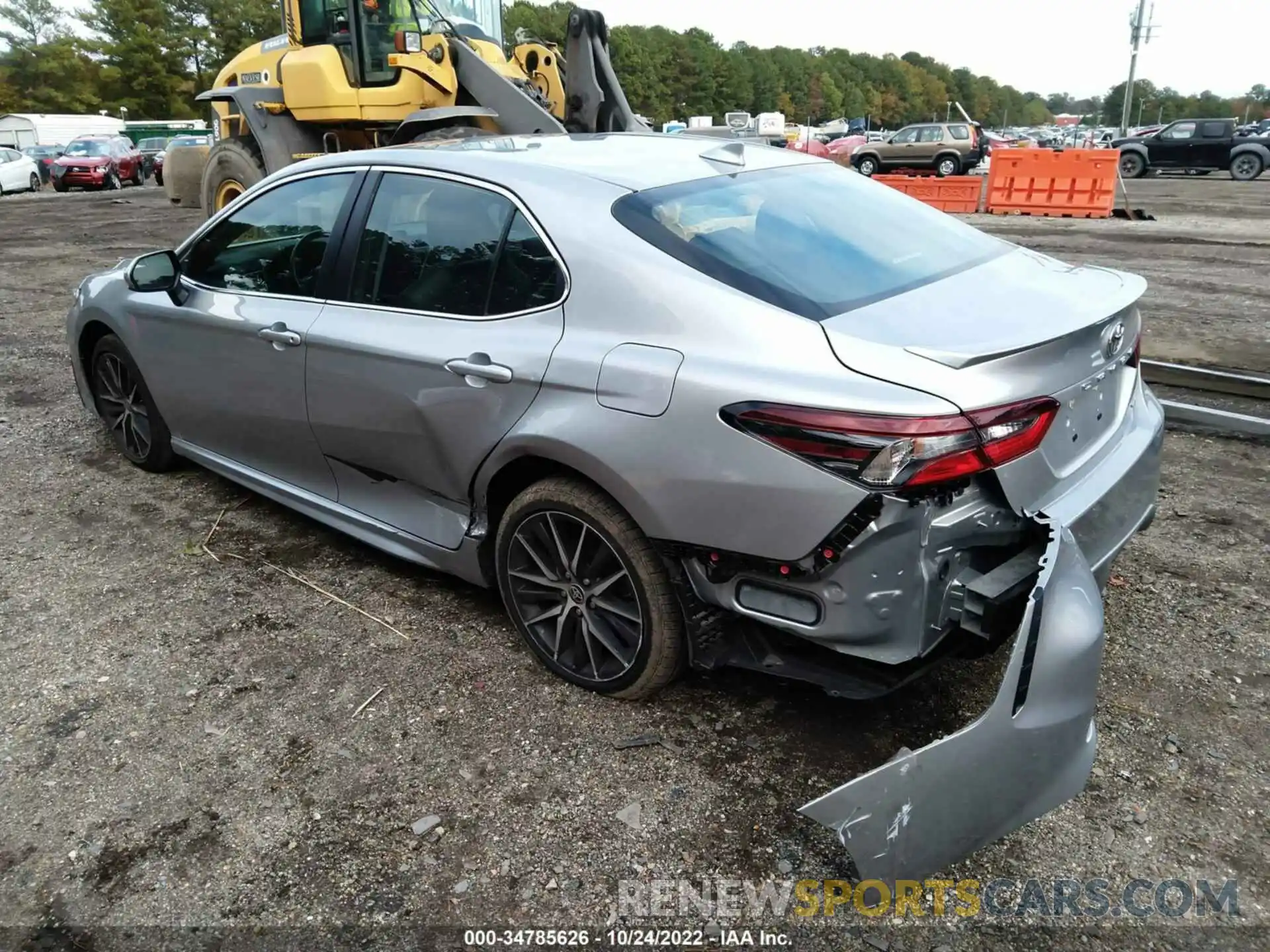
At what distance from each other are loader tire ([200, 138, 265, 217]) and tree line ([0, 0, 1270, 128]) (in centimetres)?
384

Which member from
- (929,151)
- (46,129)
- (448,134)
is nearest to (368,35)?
Answer: (448,134)

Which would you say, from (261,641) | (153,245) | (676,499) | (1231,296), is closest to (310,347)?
(261,641)

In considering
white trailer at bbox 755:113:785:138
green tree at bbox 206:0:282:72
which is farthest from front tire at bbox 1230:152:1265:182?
green tree at bbox 206:0:282:72

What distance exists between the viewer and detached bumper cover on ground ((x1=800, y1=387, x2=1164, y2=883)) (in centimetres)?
200

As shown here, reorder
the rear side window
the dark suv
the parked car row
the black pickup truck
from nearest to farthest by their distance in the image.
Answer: the rear side window
the black pickup truck
the parked car row
the dark suv

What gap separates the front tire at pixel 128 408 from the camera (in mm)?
4605

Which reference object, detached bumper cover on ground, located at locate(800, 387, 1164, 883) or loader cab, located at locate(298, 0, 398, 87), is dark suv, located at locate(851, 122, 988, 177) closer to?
loader cab, located at locate(298, 0, 398, 87)

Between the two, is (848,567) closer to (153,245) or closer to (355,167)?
(355,167)

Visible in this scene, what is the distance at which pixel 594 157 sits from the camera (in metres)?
3.19

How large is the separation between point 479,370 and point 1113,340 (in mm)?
1837

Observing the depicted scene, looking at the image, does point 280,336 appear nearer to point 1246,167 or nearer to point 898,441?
point 898,441

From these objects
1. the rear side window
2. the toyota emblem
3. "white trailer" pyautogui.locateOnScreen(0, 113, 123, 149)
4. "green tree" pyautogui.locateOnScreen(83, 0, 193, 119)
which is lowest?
the toyota emblem

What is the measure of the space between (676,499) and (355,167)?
1.97 metres

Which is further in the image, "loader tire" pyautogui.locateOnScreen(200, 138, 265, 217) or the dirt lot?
"loader tire" pyautogui.locateOnScreen(200, 138, 265, 217)
